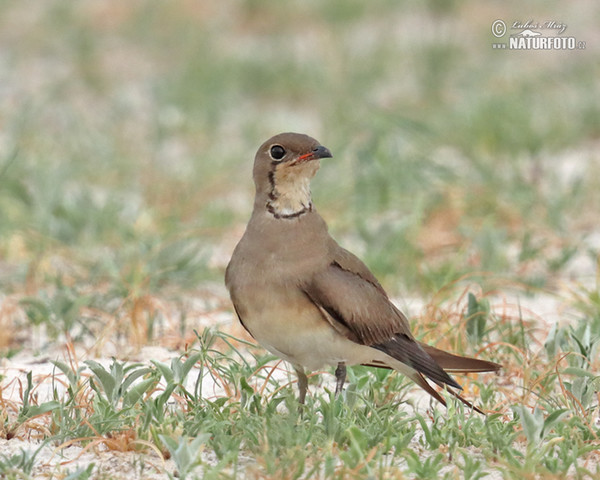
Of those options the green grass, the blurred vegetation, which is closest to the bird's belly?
the green grass

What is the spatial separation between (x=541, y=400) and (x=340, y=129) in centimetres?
439

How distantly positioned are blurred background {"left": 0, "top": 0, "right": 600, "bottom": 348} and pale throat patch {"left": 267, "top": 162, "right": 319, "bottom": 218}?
4.00 feet

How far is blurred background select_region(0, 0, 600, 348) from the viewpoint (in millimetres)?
5566

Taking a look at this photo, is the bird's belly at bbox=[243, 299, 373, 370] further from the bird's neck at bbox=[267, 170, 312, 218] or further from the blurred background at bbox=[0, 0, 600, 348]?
the blurred background at bbox=[0, 0, 600, 348]

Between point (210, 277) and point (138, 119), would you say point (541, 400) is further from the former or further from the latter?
point (138, 119)

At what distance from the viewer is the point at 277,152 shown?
3596 millimetres

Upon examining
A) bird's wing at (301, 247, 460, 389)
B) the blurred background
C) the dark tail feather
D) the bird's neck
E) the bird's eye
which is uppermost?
the blurred background

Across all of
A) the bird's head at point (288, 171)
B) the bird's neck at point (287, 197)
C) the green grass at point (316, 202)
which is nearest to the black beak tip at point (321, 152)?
the bird's head at point (288, 171)

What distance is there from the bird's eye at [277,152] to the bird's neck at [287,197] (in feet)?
0.17

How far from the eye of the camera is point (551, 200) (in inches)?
A: 254

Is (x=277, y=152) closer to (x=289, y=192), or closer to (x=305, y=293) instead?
(x=289, y=192)

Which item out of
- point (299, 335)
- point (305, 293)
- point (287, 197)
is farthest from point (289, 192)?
point (299, 335)

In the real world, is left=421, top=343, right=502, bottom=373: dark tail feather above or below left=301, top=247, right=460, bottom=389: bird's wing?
below

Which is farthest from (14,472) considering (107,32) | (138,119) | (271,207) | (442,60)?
(107,32)
